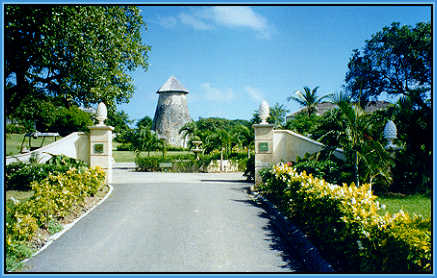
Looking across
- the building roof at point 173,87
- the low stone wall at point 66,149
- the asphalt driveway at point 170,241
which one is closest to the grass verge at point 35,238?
Result: the asphalt driveway at point 170,241

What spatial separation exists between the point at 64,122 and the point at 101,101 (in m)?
9.64

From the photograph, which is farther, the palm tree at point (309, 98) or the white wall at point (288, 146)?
the palm tree at point (309, 98)

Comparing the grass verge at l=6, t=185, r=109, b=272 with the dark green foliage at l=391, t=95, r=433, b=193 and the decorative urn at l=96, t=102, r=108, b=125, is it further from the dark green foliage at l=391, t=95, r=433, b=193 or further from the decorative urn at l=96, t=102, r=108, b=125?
the dark green foliage at l=391, t=95, r=433, b=193

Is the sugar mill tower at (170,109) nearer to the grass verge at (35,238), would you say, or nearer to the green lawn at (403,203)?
the grass verge at (35,238)

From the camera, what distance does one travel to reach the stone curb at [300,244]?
4.18 m

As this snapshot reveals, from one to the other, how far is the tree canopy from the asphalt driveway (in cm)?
325

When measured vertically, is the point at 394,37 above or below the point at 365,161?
above

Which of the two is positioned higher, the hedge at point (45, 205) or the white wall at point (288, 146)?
the white wall at point (288, 146)

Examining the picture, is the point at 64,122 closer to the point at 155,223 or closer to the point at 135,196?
the point at 135,196

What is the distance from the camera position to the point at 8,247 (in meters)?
4.12

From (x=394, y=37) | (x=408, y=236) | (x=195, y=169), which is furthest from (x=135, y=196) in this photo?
(x=195, y=169)

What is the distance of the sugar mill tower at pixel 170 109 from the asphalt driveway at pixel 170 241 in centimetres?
1910

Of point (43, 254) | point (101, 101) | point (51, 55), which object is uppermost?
point (51, 55)

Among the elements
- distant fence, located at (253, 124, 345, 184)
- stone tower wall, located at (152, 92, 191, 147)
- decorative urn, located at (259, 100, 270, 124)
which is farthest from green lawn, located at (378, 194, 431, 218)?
stone tower wall, located at (152, 92, 191, 147)
